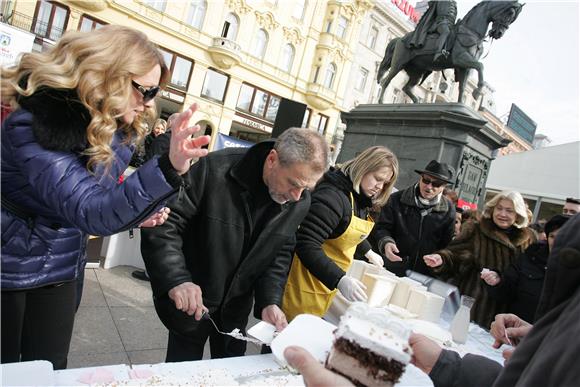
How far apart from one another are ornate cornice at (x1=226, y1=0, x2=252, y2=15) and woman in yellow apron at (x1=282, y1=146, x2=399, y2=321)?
1995 centimetres

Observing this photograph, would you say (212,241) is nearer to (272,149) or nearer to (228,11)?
(272,149)

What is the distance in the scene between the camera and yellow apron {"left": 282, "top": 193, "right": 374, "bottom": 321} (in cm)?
231

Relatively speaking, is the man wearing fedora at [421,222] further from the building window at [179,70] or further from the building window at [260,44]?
the building window at [260,44]

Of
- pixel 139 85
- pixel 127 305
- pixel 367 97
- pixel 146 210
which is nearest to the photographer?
pixel 146 210

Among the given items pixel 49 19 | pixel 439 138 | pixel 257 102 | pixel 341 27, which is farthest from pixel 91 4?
pixel 439 138

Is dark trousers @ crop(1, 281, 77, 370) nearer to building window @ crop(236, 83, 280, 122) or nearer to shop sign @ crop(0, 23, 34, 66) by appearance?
shop sign @ crop(0, 23, 34, 66)

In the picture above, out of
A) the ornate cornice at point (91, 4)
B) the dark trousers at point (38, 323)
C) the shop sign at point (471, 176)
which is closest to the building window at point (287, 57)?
the ornate cornice at point (91, 4)

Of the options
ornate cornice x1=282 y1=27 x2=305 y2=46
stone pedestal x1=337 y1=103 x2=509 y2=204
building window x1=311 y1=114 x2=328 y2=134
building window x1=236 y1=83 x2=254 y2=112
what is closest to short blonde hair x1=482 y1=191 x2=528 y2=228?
stone pedestal x1=337 y1=103 x2=509 y2=204

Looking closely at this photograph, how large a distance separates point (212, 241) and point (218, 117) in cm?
2017

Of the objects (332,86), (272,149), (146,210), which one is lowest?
(146,210)

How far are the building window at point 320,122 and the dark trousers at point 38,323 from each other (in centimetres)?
2420

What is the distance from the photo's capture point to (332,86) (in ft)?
83.8

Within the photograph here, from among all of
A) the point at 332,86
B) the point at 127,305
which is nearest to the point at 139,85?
the point at 127,305

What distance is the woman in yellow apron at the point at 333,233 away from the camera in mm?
2166
